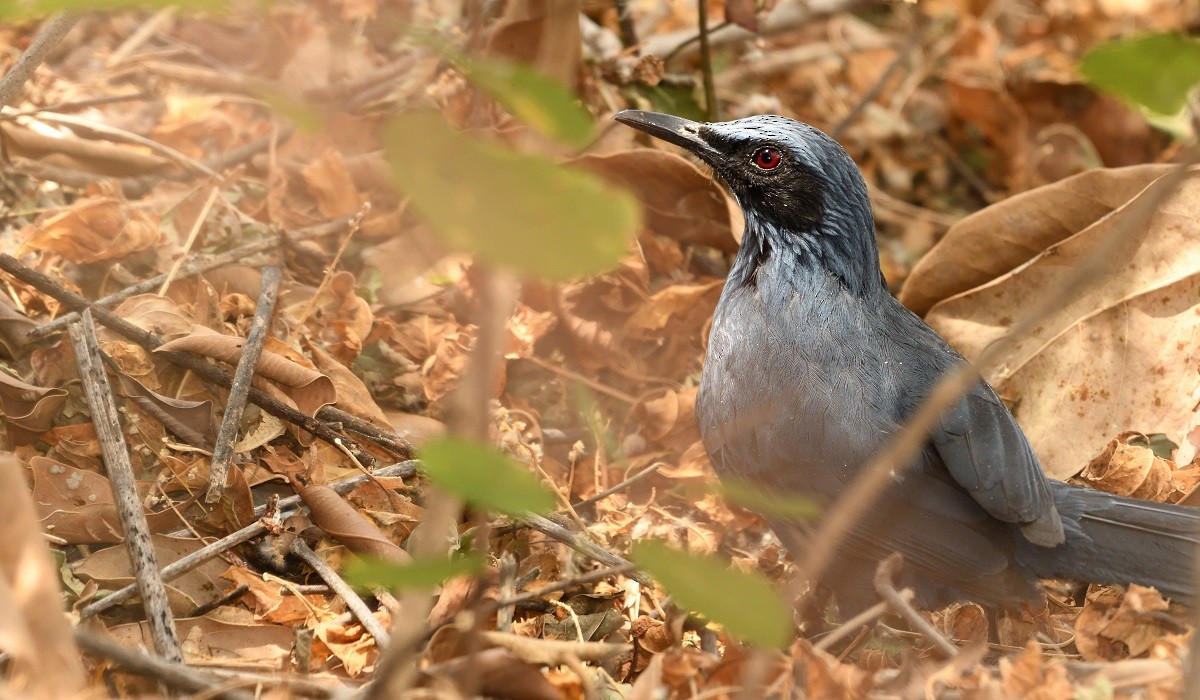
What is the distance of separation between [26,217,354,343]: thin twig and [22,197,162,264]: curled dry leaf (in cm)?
22

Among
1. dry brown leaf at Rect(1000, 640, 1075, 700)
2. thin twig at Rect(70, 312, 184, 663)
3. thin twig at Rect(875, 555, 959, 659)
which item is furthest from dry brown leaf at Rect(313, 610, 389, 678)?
dry brown leaf at Rect(1000, 640, 1075, 700)

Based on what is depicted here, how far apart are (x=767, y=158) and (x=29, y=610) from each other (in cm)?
300

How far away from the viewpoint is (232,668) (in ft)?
10.4

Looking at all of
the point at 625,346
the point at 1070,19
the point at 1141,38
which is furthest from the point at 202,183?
the point at 1070,19

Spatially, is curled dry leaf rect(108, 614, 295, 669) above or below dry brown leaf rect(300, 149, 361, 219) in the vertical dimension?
below

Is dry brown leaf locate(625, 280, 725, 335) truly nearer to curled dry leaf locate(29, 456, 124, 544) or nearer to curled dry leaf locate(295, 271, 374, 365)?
curled dry leaf locate(295, 271, 374, 365)

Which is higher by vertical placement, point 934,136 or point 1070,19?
Answer: point 1070,19

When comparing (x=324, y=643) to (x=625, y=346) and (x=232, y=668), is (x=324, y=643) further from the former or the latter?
(x=625, y=346)

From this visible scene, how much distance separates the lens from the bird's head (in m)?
4.30

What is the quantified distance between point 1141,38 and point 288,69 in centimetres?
447

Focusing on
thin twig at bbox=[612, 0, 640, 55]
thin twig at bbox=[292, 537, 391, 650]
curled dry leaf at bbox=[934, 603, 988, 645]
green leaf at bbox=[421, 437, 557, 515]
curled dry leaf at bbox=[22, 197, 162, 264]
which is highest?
thin twig at bbox=[612, 0, 640, 55]

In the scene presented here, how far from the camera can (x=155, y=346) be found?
3.92 meters

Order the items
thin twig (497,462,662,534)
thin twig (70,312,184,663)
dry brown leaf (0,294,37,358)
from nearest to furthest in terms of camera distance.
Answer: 1. thin twig (70,312,184,663)
2. thin twig (497,462,662,534)
3. dry brown leaf (0,294,37,358)

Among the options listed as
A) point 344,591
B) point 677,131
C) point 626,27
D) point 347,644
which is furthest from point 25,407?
point 626,27
